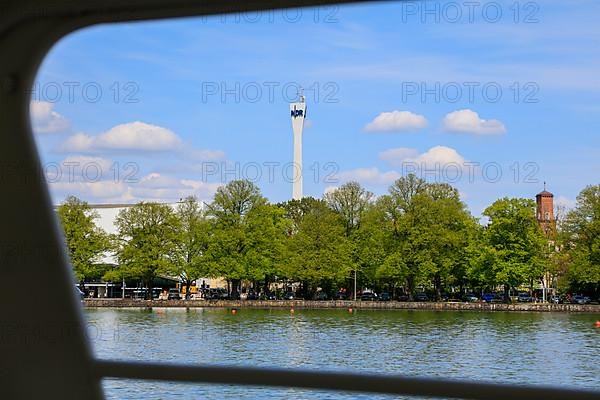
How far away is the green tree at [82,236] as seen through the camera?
37188mm

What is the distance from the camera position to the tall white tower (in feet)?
178

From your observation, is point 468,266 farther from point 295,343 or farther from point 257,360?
point 257,360

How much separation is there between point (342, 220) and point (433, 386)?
38486 millimetres

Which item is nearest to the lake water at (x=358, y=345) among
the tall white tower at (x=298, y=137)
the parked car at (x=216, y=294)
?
the parked car at (x=216, y=294)

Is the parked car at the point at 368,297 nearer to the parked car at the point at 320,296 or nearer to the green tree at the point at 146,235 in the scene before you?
the parked car at the point at 320,296

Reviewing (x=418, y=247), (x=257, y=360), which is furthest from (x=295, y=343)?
(x=418, y=247)

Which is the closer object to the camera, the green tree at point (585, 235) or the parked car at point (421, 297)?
the green tree at point (585, 235)

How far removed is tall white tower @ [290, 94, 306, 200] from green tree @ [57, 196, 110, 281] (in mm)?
16959

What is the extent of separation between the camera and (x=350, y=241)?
39500mm

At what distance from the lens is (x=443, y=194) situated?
130ft

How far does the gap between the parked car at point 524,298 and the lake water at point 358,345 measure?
7.60m

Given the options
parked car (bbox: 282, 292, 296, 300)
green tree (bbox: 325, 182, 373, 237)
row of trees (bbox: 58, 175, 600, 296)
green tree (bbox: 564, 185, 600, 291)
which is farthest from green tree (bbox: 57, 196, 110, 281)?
green tree (bbox: 564, 185, 600, 291)

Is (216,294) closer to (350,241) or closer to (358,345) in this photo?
(350,241)

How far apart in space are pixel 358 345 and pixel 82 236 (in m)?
16.3
